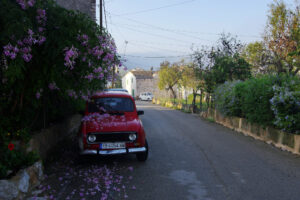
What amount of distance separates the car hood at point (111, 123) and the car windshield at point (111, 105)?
44 cm

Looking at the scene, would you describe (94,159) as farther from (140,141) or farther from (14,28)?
(14,28)

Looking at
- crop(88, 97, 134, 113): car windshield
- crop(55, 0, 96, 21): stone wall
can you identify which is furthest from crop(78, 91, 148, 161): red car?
crop(55, 0, 96, 21): stone wall

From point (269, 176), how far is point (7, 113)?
20.0ft

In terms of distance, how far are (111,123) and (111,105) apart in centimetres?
118

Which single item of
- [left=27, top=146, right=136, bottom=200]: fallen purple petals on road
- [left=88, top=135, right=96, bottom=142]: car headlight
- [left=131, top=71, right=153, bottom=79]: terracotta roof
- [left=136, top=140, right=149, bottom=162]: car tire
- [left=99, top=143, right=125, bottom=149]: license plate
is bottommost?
[left=27, top=146, right=136, bottom=200]: fallen purple petals on road

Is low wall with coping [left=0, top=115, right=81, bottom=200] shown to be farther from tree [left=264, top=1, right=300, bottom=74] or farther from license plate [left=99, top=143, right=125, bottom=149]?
tree [left=264, top=1, right=300, bottom=74]

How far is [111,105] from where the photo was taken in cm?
818

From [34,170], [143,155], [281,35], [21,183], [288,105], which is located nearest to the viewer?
[21,183]

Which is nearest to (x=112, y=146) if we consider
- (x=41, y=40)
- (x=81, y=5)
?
(x=41, y=40)

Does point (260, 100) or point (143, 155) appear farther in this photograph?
point (260, 100)

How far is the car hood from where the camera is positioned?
689cm

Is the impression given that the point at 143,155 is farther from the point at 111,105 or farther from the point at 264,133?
the point at 264,133

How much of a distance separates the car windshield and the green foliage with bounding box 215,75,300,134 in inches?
195

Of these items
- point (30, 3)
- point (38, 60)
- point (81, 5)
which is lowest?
point (38, 60)
